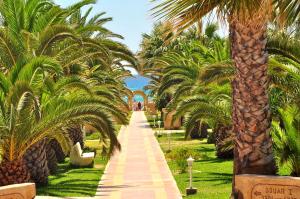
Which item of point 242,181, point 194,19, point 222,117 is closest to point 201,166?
point 222,117

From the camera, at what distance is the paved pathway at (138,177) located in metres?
15.5

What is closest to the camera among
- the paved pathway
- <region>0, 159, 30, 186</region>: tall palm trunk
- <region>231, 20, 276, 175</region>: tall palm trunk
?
<region>231, 20, 276, 175</region>: tall palm trunk

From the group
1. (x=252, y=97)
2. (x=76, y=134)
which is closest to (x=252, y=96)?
(x=252, y=97)

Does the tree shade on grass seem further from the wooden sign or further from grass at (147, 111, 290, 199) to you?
the wooden sign

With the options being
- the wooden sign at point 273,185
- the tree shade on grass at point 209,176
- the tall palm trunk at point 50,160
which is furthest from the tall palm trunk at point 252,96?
the tall palm trunk at point 50,160

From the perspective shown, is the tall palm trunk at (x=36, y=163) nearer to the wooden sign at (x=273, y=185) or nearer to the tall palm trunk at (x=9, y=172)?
the tall palm trunk at (x=9, y=172)

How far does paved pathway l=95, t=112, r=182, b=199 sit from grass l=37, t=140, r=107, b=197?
311 mm

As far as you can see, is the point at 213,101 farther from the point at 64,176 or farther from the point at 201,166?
the point at 64,176

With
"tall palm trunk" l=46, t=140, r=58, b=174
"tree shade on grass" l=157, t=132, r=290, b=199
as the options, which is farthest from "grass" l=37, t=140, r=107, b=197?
"tree shade on grass" l=157, t=132, r=290, b=199

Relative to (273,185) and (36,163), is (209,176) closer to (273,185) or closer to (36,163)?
(36,163)

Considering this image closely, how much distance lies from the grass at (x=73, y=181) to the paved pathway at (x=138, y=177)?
1.02 ft

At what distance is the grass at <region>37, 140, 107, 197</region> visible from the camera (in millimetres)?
15516

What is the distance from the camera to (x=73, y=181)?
1795 centimetres

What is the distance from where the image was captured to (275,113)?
52.3ft
